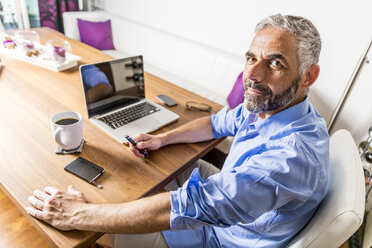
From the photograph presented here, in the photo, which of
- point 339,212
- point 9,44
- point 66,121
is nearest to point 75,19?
point 9,44

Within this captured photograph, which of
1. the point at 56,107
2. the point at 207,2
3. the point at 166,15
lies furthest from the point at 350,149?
the point at 166,15

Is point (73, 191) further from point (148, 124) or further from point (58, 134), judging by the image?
point (148, 124)

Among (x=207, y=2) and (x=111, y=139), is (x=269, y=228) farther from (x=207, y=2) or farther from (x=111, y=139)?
(x=207, y=2)

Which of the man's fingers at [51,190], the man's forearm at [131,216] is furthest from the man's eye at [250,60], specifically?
the man's fingers at [51,190]

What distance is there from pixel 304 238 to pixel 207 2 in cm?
252

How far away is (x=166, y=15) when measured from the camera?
3031mm

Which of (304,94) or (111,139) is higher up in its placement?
(304,94)

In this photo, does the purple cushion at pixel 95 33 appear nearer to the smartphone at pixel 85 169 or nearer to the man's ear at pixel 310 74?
the smartphone at pixel 85 169

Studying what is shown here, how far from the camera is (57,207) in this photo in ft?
2.37

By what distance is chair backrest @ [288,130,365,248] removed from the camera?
656 mm

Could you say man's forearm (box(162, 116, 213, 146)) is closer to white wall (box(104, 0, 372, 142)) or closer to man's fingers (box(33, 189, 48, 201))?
man's fingers (box(33, 189, 48, 201))

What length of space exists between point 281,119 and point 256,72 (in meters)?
0.19

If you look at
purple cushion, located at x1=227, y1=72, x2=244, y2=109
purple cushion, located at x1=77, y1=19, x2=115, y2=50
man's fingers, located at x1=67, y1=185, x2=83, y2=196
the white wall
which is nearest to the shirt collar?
man's fingers, located at x1=67, y1=185, x2=83, y2=196

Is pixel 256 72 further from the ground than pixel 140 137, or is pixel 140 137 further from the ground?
pixel 256 72
